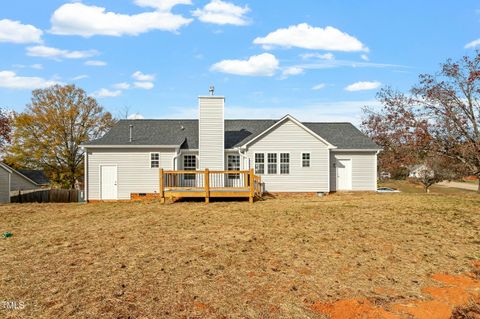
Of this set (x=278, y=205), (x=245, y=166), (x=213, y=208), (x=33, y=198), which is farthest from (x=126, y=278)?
(x=33, y=198)

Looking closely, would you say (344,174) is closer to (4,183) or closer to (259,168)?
(259,168)

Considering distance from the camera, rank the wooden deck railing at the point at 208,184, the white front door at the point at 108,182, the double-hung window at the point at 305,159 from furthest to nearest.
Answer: the white front door at the point at 108,182, the double-hung window at the point at 305,159, the wooden deck railing at the point at 208,184

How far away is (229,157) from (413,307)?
16.9m

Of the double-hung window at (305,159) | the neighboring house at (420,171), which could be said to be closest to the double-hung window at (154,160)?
the double-hung window at (305,159)

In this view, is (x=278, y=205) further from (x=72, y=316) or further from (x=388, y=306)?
(x=72, y=316)

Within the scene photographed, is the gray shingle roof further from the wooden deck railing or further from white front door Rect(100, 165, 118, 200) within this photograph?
the wooden deck railing

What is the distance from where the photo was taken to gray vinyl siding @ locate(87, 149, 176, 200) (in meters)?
21.2

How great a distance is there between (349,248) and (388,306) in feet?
10.4

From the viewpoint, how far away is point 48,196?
97.5 ft

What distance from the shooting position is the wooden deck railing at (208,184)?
17.3 metres

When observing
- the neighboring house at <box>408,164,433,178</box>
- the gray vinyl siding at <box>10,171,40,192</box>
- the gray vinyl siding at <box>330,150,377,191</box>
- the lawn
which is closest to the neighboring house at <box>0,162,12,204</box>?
the gray vinyl siding at <box>10,171,40,192</box>

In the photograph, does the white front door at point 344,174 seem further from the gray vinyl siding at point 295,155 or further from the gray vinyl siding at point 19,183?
the gray vinyl siding at point 19,183

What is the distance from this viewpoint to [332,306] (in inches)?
217

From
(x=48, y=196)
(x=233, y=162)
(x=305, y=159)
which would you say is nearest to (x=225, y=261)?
(x=305, y=159)
